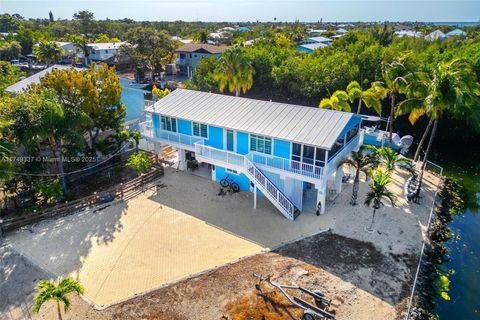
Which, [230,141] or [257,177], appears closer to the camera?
[257,177]

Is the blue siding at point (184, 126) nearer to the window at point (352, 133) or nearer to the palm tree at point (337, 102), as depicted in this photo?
the palm tree at point (337, 102)

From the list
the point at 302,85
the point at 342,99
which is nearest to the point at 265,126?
the point at 342,99

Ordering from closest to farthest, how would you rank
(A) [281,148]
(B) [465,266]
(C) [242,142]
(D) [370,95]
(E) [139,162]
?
(B) [465,266], (A) [281,148], (C) [242,142], (E) [139,162], (D) [370,95]

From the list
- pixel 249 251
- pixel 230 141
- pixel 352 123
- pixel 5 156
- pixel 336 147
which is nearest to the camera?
pixel 249 251

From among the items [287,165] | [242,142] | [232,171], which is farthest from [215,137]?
[287,165]

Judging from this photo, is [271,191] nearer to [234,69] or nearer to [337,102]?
[337,102]

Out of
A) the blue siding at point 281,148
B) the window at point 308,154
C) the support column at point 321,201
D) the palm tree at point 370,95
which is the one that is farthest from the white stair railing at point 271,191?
the palm tree at point 370,95

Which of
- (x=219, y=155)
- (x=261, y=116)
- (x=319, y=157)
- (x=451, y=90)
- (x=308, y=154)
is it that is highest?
(x=451, y=90)

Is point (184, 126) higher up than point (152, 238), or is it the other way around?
point (184, 126)
